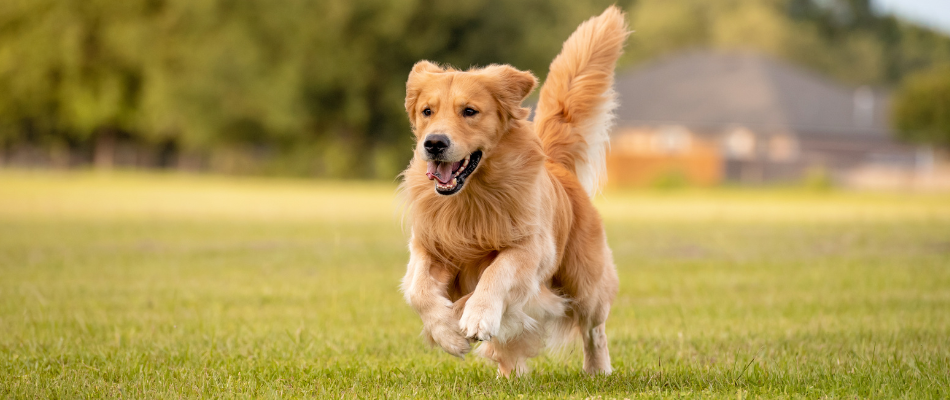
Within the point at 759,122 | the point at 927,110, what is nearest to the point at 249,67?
the point at 759,122

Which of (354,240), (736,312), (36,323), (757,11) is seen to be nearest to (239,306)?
(36,323)

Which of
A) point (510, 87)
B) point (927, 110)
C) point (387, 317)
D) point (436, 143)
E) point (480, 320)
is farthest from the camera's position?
point (927, 110)

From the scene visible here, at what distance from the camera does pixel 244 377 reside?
5062mm

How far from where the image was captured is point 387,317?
775cm

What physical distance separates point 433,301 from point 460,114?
1.06 metres

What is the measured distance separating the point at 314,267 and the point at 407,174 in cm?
604

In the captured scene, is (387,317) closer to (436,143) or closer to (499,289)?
(499,289)

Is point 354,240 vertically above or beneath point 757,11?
beneath

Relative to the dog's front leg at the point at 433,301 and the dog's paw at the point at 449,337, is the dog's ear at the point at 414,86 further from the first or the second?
the dog's paw at the point at 449,337

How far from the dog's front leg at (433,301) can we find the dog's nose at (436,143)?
0.69m

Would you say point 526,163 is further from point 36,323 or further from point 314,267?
point 314,267

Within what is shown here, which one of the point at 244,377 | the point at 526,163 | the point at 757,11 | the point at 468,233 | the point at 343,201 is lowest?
the point at 343,201

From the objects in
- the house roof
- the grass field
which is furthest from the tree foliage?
the grass field

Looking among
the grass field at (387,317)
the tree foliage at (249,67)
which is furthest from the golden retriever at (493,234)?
the tree foliage at (249,67)
